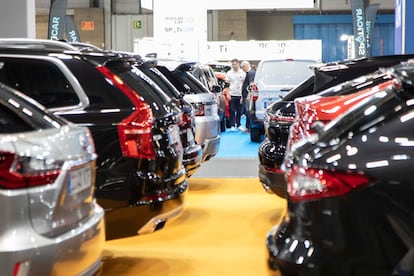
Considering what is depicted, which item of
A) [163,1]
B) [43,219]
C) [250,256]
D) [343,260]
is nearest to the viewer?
[343,260]

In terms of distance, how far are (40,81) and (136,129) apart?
0.85 m

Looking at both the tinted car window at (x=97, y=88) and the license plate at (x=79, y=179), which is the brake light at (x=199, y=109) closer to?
the tinted car window at (x=97, y=88)

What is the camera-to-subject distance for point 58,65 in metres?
5.20

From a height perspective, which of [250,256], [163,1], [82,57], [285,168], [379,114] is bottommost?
[250,256]

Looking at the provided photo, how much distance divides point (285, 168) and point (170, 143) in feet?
7.06

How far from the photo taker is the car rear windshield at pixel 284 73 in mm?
14609

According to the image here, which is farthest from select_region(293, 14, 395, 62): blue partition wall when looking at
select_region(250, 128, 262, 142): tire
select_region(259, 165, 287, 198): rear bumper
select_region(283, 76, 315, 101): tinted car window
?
select_region(259, 165, 287, 198): rear bumper

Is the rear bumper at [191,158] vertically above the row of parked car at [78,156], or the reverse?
the row of parked car at [78,156]

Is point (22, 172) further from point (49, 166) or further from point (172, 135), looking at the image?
point (172, 135)

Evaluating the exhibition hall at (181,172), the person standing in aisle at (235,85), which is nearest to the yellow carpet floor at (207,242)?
the exhibition hall at (181,172)

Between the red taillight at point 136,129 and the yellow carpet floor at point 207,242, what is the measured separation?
1.06 m

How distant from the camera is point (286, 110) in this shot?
688 centimetres

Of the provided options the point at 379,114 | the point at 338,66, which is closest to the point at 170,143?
the point at 338,66

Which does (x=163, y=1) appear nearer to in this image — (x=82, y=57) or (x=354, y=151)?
(x=82, y=57)
